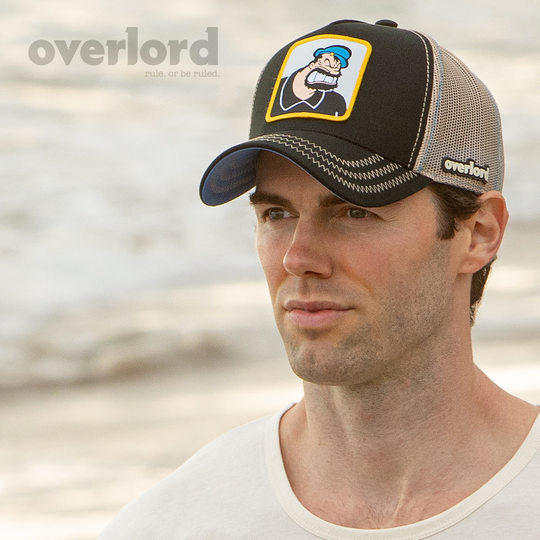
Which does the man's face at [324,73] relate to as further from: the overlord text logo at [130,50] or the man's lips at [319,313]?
the overlord text logo at [130,50]

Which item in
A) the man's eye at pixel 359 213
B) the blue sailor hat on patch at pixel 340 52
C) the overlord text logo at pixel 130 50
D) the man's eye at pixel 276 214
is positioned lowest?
the man's eye at pixel 359 213

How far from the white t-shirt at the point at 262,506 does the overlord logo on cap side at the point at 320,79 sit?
0.68m

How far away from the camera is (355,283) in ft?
4.75

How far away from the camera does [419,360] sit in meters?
1.54

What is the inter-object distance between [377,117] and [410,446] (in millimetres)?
621

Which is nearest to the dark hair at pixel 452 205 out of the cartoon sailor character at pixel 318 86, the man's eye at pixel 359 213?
the man's eye at pixel 359 213

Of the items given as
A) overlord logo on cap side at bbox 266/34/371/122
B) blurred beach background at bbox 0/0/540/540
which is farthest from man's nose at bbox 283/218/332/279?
blurred beach background at bbox 0/0/540/540

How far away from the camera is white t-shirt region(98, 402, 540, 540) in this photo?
1.41 m

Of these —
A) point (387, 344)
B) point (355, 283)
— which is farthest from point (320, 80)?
point (387, 344)

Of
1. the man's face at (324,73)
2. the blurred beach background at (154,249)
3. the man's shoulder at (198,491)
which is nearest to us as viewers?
the man's face at (324,73)

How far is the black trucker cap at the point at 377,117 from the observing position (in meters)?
1.45

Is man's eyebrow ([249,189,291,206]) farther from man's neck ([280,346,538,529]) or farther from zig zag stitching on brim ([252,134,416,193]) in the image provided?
man's neck ([280,346,538,529])

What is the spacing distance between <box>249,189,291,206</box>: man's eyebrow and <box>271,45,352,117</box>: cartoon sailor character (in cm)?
16

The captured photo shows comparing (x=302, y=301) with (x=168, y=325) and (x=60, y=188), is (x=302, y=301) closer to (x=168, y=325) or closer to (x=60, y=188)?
(x=168, y=325)
